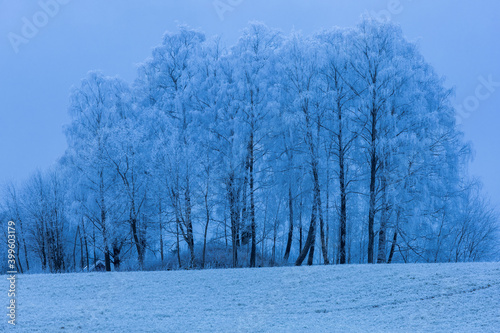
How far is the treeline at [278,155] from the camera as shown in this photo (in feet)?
69.1

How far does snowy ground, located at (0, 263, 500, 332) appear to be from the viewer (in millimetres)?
11602

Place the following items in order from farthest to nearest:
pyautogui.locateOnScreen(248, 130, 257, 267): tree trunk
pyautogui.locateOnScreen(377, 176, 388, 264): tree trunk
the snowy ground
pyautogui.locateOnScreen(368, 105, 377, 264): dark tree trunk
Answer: pyautogui.locateOnScreen(248, 130, 257, 267): tree trunk, pyautogui.locateOnScreen(368, 105, 377, 264): dark tree trunk, pyautogui.locateOnScreen(377, 176, 388, 264): tree trunk, the snowy ground

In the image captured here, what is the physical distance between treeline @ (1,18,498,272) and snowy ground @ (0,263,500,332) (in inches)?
165

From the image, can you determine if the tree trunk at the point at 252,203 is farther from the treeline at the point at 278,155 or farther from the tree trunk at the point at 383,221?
the tree trunk at the point at 383,221

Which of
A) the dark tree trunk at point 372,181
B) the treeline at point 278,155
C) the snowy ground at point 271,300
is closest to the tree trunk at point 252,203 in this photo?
the treeline at point 278,155

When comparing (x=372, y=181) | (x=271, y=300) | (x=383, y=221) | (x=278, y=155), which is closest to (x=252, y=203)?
(x=278, y=155)

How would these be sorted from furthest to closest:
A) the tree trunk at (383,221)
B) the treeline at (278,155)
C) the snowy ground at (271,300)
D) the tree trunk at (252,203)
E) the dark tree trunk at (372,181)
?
the tree trunk at (252,203)
the treeline at (278,155)
the dark tree trunk at (372,181)
the tree trunk at (383,221)
the snowy ground at (271,300)

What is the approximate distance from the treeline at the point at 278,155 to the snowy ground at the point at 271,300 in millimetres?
4188

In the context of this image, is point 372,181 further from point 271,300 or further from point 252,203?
point 271,300

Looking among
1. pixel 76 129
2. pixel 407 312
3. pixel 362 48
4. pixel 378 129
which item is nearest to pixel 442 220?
pixel 378 129

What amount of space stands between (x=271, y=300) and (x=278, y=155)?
32.5 ft

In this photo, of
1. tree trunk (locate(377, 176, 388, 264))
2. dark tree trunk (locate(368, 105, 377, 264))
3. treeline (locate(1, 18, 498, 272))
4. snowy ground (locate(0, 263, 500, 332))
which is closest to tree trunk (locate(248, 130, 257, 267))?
treeline (locate(1, 18, 498, 272))

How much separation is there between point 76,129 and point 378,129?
1675 centimetres

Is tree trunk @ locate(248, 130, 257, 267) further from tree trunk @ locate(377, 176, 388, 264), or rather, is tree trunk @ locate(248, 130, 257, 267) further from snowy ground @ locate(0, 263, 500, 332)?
tree trunk @ locate(377, 176, 388, 264)
